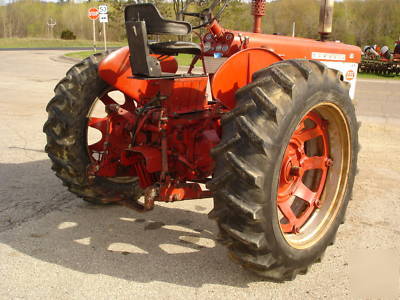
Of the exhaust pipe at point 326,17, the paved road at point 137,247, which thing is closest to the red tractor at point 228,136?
the paved road at point 137,247

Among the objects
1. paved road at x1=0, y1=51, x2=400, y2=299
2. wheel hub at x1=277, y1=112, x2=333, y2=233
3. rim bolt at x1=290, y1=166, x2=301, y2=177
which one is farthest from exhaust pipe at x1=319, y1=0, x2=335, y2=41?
rim bolt at x1=290, y1=166, x2=301, y2=177

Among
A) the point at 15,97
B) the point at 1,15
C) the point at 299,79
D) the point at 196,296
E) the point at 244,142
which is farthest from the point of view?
the point at 1,15

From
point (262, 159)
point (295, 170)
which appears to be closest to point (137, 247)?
point (295, 170)

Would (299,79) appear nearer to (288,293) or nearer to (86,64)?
(288,293)

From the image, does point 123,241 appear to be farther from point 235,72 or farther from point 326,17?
point 326,17

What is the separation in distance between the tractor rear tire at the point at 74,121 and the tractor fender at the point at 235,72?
3.84 feet

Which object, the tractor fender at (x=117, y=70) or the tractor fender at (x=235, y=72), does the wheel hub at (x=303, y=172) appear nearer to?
the tractor fender at (x=235, y=72)

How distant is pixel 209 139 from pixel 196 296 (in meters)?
1.18

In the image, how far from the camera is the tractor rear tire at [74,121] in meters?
3.65

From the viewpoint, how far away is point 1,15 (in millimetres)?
66812

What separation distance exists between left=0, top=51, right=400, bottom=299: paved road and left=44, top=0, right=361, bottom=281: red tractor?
232 millimetres

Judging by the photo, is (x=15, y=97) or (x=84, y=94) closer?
(x=84, y=94)

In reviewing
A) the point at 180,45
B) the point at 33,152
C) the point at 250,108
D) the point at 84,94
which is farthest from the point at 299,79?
the point at 33,152

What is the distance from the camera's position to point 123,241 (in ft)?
11.7
